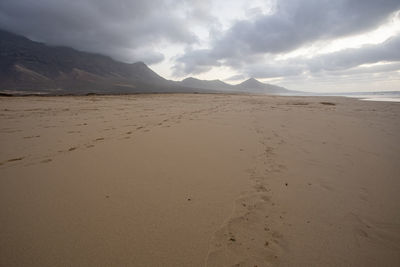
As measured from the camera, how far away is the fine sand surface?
4.66 feet

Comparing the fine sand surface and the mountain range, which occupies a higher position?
the mountain range

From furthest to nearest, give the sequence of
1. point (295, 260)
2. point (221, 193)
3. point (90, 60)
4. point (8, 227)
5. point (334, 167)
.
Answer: point (90, 60) → point (334, 167) → point (221, 193) → point (8, 227) → point (295, 260)

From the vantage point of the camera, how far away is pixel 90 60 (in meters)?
188

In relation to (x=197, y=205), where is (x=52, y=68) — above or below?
above

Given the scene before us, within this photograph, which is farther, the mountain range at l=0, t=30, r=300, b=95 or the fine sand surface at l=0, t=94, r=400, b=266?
the mountain range at l=0, t=30, r=300, b=95

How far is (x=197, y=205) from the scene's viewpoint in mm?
1970

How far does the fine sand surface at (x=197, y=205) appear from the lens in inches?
55.9

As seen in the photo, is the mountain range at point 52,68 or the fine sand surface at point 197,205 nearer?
the fine sand surface at point 197,205

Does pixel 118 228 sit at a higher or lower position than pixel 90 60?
lower

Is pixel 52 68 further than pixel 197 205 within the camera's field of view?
Yes

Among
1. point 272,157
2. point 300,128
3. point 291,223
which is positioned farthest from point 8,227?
point 300,128

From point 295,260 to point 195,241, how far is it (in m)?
0.78

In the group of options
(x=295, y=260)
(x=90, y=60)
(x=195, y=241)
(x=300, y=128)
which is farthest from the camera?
(x=90, y=60)

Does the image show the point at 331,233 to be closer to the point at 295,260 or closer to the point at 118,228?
the point at 295,260
